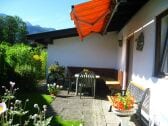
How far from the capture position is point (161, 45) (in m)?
7.85

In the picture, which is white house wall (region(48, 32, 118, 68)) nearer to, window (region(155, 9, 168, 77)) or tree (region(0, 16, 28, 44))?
window (region(155, 9, 168, 77))

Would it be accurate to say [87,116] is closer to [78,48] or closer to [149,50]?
[149,50]

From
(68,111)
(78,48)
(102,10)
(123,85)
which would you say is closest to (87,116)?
(68,111)

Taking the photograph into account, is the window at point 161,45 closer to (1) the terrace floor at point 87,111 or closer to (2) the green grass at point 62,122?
(1) the terrace floor at point 87,111

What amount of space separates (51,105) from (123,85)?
392cm

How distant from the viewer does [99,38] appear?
19625mm

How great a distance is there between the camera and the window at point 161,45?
7477 millimetres

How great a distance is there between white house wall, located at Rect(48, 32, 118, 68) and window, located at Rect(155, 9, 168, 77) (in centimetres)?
1155

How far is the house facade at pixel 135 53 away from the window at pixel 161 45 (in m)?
0.07

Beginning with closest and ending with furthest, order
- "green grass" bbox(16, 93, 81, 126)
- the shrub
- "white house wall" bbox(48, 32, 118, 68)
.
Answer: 1. "green grass" bbox(16, 93, 81, 126)
2. the shrub
3. "white house wall" bbox(48, 32, 118, 68)

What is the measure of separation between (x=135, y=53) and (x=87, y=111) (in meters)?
2.63

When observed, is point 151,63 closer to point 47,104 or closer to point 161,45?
point 161,45

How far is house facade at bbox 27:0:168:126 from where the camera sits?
7.61m

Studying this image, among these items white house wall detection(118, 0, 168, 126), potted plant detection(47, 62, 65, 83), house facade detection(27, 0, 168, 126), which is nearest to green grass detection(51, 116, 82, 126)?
house facade detection(27, 0, 168, 126)
